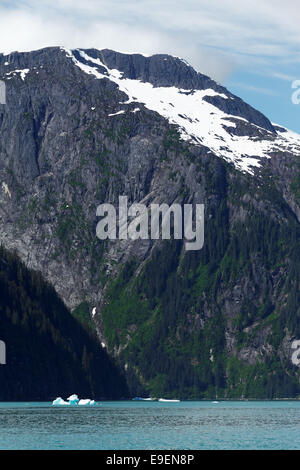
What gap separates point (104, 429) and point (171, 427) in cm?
1492

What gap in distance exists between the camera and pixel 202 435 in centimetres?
17462
